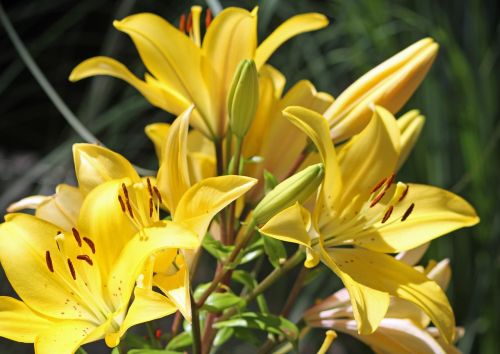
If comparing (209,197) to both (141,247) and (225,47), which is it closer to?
(141,247)

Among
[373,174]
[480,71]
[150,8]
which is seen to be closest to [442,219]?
[373,174]

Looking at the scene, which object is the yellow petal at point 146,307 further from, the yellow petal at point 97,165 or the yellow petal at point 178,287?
the yellow petal at point 97,165

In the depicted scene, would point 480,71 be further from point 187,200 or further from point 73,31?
point 187,200

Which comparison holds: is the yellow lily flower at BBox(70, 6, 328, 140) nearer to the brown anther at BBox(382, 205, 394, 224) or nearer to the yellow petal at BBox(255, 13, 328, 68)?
the yellow petal at BBox(255, 13, 328, 68)

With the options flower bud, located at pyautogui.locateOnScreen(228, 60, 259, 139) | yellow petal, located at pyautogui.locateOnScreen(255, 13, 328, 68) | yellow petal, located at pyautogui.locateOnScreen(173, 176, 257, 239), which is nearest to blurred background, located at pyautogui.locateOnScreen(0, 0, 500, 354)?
yellow petal, located at pyautogui.locateOnScreen(255, 13, 328, 68)

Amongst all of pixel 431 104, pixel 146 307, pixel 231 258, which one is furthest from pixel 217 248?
pixel 431 104

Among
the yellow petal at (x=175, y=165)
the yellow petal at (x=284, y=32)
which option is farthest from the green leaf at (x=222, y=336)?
the yellow petal at (x=284, y=32)
